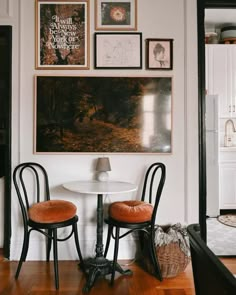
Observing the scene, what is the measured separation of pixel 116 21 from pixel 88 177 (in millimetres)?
1540

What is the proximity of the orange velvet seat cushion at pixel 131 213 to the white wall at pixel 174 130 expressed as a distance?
0.41 metres

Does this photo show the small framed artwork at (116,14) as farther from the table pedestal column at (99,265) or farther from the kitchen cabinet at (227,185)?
the kitchen cabinet at (227,185)

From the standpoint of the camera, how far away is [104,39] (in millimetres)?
2615

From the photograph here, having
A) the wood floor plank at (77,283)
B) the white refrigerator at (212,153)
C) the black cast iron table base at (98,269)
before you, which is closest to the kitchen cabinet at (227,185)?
the white refrigerator at (212,153)

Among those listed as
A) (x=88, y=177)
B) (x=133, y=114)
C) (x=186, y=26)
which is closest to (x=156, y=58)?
(x=186, y=26)

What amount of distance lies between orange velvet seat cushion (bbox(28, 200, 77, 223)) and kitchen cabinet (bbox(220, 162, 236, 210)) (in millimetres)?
2804

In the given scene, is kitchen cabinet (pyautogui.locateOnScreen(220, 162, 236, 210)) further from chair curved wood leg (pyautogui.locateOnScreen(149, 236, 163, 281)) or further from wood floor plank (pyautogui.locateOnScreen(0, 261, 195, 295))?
chair curved wood leg (pyautogui.locateOnScreen(149, 236, 163, 281))

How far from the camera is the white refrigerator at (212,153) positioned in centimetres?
398

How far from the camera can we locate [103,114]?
2.62m

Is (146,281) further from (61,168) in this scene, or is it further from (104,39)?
(104,39)

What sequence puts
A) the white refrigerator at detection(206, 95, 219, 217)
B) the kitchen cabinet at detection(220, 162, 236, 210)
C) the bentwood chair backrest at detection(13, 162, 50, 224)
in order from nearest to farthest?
the bentwood chair backrest at detection(13, 162, 50, 224), the white refrigerator at detection(206, 95, 219, 217), the kitchen cabinet at detection(220, 162, 236, 210)

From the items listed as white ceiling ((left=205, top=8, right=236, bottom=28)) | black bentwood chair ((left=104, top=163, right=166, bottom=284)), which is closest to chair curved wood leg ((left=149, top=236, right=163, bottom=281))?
black bentwood chair ((left=104, top=163, right=166, bottom=284))

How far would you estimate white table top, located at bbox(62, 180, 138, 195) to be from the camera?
2088 mm

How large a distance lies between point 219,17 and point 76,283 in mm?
4231
